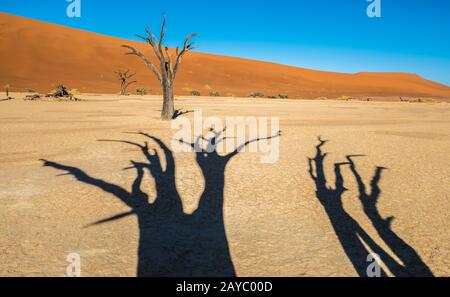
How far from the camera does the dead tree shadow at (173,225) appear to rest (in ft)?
10.5

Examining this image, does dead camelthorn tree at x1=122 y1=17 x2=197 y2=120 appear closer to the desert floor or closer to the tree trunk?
the tree trunk

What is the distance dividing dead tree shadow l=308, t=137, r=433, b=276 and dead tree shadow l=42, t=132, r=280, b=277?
4.18 ft

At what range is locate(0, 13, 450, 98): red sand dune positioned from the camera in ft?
172

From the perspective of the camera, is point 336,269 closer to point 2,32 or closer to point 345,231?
point 345,231

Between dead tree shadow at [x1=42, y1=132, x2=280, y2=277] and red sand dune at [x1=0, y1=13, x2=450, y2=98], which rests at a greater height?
red sand dune at [x1=0, y1=13, x2=450, y2=98]

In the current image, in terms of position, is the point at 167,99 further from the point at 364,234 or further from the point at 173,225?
the point at 364,234

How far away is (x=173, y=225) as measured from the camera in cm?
407

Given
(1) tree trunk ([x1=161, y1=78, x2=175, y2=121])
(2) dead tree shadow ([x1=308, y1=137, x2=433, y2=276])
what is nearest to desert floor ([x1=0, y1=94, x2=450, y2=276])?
(2) dead tree shadow ([x1=308, y1=137, x2=433, y2=276])

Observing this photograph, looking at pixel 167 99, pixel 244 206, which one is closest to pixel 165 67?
pixel 167 99

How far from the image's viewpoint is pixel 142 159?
7125 millimetres

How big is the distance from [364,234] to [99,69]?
6681cm

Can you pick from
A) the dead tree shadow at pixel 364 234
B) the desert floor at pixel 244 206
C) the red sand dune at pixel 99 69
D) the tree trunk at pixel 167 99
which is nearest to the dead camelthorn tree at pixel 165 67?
the tree trunk at pixel 167 99

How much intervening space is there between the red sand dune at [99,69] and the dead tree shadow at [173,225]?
40.8 m

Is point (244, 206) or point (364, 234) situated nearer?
point (364, 234)
